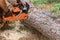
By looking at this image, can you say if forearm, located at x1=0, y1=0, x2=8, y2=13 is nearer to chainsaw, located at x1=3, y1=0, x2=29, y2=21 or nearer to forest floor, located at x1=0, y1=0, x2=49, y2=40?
chainsaw, located at x1=3, y1=0, x2=29, y2=21

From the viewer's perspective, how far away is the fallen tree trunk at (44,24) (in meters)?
3.03

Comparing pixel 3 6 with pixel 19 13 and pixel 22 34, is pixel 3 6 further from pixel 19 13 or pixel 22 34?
pixel 22 34

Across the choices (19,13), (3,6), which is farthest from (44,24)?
(3,6)

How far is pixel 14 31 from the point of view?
12.6 feet

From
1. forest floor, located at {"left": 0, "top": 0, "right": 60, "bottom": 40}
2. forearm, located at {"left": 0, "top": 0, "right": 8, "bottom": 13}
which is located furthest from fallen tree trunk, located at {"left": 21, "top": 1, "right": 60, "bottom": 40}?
forearm, located at {"left": 0, "top": 0, "right": 8, "bottom": 13}

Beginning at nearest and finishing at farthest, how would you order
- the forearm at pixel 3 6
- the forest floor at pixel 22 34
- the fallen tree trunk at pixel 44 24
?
the fallen tree trunk at pixel 44 24 < the forearm at pixel 3 6 < the forest floor at pixel 22 34

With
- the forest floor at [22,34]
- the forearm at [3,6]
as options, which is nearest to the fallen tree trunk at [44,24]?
the forest floor at [22,34]

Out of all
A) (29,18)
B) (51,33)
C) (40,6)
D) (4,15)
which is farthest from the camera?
(40,6)

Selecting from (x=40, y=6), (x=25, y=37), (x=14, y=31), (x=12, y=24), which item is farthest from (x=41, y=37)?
(x=40, y=6)

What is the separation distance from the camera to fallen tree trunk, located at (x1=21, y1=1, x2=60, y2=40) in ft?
9.96

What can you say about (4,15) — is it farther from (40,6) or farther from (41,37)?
(40,6)

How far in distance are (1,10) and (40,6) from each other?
2.17 m

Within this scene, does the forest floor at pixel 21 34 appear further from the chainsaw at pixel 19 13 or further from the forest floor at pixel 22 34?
the chainsaw at pixel 19 13

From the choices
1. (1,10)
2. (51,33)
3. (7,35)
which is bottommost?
(7,35)
